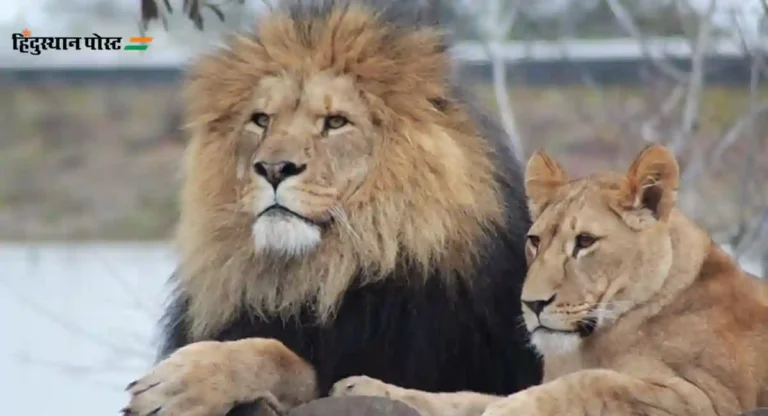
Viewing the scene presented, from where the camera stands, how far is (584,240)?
306cm

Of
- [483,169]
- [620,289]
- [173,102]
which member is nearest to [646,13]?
[173,102]

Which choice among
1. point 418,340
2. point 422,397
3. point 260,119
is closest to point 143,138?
point 260,119

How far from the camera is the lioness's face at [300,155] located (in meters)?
3.43

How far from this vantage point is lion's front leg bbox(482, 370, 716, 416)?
9.54ft

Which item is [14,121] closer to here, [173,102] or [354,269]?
[173,102]

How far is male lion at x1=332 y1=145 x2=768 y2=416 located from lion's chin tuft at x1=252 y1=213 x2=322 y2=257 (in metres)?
0.59

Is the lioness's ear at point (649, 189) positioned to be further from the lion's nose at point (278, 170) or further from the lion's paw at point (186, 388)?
the lion's paw at point (186, 388)

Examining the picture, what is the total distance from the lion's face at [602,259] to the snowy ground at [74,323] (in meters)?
4.24

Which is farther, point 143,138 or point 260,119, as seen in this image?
point 143,138

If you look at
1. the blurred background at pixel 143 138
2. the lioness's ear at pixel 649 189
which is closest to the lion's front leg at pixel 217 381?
the lioness's ear at pixel 649 189

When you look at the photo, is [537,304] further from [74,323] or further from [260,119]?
[74,323]

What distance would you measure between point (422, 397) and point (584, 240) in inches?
21.9

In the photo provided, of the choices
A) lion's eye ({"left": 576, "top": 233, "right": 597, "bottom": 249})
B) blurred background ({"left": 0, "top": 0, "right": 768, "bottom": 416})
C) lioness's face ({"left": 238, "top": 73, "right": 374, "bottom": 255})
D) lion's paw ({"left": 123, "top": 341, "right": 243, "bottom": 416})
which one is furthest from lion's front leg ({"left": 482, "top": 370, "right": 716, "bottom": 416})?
blurred background ({"left": 0, "top": 0, "right": 768, "bottom": 416})

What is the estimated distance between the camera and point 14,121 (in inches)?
323
